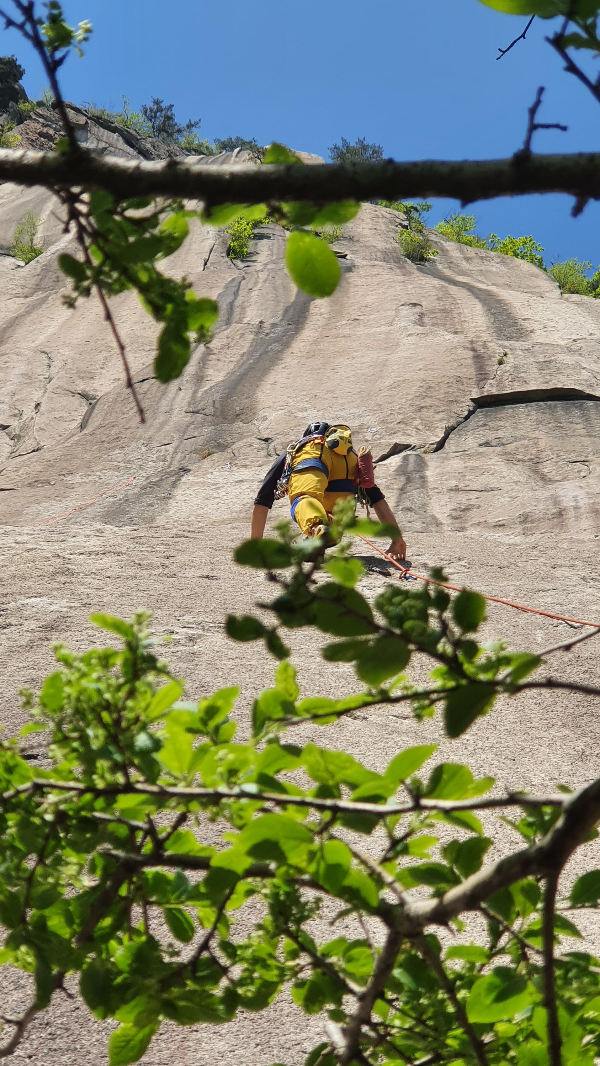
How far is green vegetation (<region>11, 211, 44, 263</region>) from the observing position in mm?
16812

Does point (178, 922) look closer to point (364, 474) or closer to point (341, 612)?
point (341, 612)

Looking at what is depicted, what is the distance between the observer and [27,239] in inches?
694

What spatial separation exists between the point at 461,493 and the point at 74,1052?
700cm

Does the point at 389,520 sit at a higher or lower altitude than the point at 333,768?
lower

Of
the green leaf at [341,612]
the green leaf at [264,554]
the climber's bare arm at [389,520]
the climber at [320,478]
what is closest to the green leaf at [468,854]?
the green leaf at [341,612]

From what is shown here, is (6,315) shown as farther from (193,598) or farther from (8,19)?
(8,19)

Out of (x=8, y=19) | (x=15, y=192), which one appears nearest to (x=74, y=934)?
(x=8, y=19)

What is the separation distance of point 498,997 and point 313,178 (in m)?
0.89

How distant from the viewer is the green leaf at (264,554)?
649mm

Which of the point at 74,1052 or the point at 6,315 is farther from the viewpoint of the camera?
the point at 6,315

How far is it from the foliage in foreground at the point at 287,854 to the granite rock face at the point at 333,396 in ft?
22.1

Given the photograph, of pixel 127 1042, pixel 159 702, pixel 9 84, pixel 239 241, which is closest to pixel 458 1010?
pixel 127 1042

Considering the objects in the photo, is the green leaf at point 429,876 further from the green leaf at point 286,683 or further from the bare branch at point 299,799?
the green leaf at point 286,683

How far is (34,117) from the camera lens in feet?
73.3
